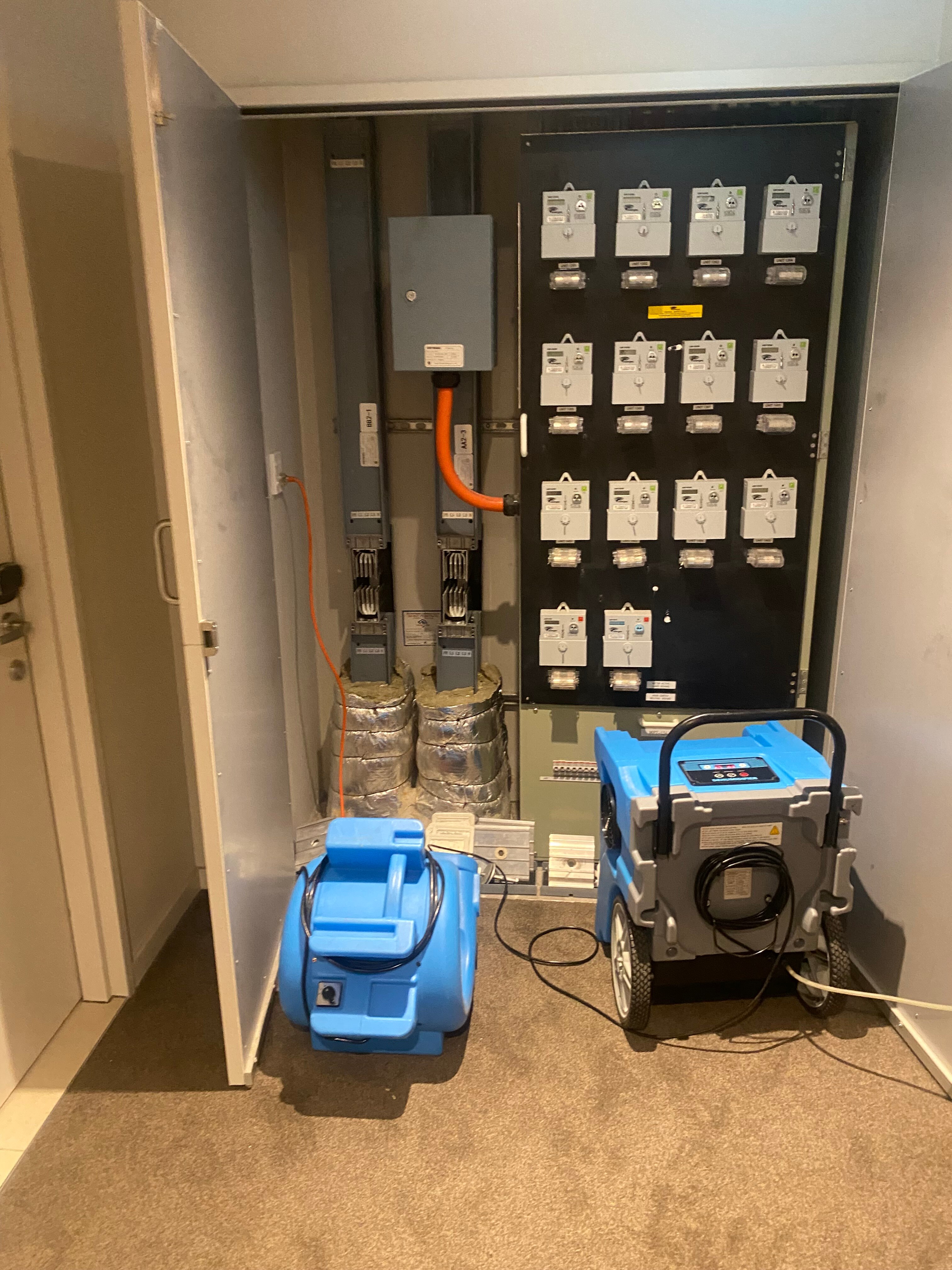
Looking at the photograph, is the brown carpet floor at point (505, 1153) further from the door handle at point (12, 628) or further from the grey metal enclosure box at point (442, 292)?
the grey metal enclosure box at point (442, 292)

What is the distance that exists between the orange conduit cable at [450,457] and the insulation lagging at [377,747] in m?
0.72

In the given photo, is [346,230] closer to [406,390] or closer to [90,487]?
[406,390]

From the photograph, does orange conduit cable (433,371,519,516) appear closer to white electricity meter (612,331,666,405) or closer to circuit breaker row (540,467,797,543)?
circuit breaker row (540,467,797,543)

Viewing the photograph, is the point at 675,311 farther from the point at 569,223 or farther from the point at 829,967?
the point at 829,967

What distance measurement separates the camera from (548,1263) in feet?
4.86

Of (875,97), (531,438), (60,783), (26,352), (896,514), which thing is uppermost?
(875,97)

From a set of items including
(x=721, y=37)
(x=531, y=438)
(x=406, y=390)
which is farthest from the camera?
(x=406, y=390)

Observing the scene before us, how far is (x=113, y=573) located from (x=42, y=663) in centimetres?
29

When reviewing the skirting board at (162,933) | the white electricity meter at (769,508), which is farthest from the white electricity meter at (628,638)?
the skirting board at (162,933)

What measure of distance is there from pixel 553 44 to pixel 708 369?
0.86 metres

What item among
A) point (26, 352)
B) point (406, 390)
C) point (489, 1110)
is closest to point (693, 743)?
point (489, 1110)

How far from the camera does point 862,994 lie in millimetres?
1882

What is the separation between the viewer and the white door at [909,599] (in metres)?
1.80

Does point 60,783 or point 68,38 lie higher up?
point 68,38
